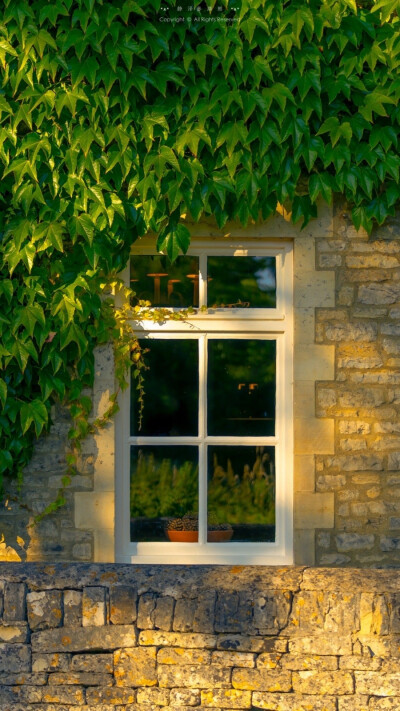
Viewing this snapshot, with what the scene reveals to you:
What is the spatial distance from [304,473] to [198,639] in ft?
7.23

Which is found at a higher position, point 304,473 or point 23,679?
point 304,473

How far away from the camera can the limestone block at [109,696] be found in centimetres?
289

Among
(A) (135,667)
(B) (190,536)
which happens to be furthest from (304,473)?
(A) (135,667)

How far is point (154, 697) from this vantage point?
288 centimetres

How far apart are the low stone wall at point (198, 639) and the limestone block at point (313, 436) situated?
2.03 m

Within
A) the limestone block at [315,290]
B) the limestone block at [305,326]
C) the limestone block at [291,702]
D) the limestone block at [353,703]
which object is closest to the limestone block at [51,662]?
the limestone block at [291,702]

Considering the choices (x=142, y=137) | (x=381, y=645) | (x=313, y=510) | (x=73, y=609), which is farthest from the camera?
(x=313, y=510)

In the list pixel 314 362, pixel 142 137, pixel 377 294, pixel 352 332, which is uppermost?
pixel 142 137

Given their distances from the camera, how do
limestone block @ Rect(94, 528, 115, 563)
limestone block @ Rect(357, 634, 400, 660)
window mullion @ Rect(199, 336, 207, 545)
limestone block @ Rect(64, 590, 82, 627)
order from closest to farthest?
1. limestone block @ Rect(357, 634, 400, 660)
2. limestone block @ Rect(64, 590, 82, 627)
3. limestone block @ Rect(94, 528, 115, 563)
4. window mullion @ Rect(199, 336, 207, 545)

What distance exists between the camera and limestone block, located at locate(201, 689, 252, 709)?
2.86 meters

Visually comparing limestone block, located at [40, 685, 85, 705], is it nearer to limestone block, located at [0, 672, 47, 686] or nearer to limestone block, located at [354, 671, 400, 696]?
limestone block, located at [0, 672, 47, 686]

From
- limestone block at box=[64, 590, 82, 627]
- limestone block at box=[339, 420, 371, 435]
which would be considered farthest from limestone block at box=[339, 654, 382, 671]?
limestone block at box=[339, 420, 371, 435]

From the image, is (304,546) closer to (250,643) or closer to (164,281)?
(164,281)

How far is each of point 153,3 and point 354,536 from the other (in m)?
2.96
